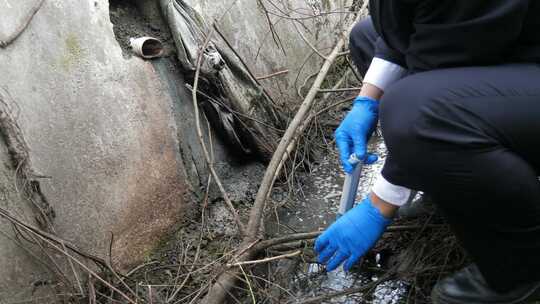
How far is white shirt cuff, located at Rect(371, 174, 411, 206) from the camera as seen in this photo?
4.68ft

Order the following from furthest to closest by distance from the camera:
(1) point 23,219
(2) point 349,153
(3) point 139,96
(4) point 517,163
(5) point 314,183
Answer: (5) point 314,183
(3) point 139,96
(2) point 349,153
(1) point 23,219
(4) point 517,163

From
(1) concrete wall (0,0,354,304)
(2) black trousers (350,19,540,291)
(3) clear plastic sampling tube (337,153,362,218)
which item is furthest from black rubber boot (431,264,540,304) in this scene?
(1) concrete wall (0,0,354,304)

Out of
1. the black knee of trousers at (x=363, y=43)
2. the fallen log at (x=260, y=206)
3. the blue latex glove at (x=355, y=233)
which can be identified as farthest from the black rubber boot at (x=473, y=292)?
the black knee of trousers at (x=363, y=43)

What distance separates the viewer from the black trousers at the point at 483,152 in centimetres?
119

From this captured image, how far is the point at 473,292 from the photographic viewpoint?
1.39m

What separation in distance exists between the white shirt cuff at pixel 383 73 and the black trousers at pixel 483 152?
0.40 meters

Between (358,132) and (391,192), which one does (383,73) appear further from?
(391,192)

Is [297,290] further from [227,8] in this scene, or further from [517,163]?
[227,8]

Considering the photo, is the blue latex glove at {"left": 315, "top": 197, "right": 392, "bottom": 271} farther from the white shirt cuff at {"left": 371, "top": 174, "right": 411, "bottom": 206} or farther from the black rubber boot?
the black rubber boot

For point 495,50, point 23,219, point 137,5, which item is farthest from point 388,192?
point 137,5

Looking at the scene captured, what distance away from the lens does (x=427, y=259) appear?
1664mm

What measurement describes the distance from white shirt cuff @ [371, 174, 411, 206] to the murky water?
0.42 m

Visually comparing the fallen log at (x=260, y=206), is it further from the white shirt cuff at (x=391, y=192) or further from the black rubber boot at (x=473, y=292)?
the black rubber boot at (x=473, y=292)

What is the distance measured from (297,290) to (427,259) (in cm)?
47
